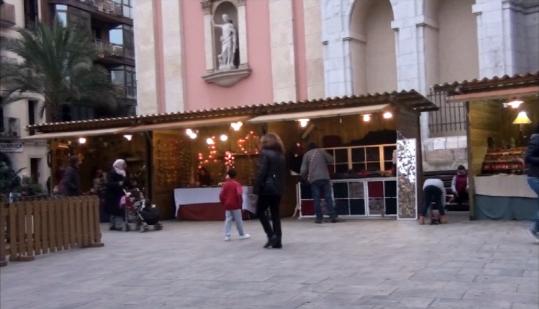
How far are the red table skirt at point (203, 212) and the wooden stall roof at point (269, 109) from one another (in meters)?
2.16

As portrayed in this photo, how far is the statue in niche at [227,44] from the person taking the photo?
76.7 feet

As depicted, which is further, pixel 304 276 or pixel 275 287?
pixel 304 276

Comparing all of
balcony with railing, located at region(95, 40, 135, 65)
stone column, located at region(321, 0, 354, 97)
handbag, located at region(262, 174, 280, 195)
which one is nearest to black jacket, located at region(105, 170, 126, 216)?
handbag, located at region(262, 174, 280, 195)

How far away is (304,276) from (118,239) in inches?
247

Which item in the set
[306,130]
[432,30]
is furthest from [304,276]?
[432,30]

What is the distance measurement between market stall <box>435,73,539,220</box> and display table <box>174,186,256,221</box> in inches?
210

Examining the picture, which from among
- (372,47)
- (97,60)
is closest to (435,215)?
(372,47)

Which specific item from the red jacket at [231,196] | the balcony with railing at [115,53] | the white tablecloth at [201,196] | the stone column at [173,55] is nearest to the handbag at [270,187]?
the red jacket at [231,196]

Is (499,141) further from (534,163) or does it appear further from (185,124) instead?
(185,124)

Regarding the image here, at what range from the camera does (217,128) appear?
18.8 meters

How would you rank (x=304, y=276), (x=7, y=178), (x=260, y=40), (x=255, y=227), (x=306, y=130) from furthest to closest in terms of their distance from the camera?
(x=260, y=40) → (x=306, y=130) → (x=255, y=227) → (x=7, y=178) → (x=304, y=276)

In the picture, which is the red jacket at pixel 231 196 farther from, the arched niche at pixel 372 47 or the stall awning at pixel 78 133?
the arched niche at pixel 372 47

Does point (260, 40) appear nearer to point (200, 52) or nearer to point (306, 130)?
point (200, 52)

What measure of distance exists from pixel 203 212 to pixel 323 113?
437 cm
